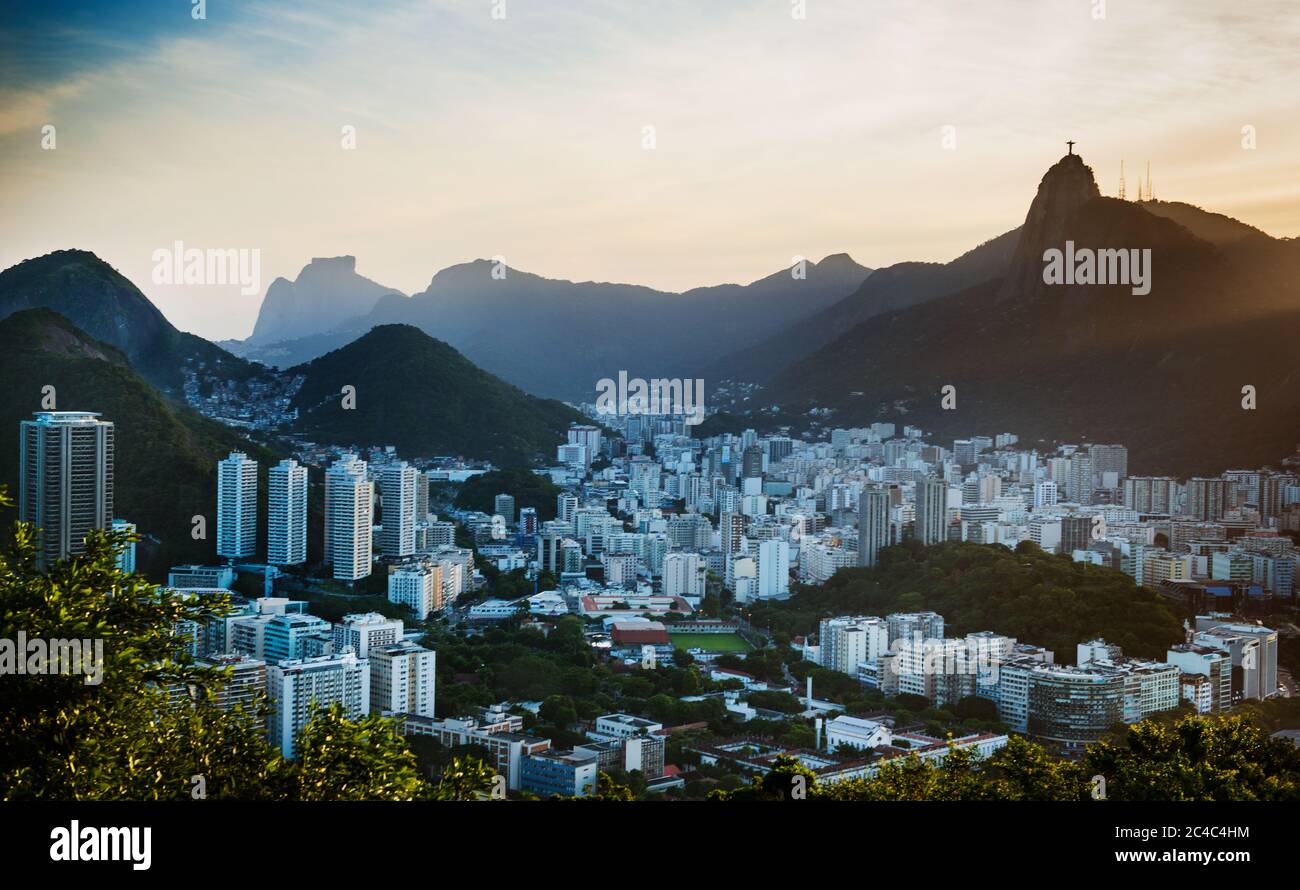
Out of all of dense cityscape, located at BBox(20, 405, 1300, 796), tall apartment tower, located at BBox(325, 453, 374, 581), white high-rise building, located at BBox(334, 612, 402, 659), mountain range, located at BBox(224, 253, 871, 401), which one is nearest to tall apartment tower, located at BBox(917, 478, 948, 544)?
dense cityscape, located at BBox(20, 405, 1300, 796)

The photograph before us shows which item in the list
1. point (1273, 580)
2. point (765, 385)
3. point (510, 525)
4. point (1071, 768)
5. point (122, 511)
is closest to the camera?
point (1071, 768)

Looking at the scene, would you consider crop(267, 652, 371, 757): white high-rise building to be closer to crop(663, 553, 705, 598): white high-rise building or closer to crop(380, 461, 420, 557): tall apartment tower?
crop(663, 553, 705, 598): white high-rise building

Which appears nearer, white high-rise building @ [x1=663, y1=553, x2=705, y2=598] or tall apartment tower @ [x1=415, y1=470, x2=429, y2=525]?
white high-rise building @ [x1=663, y1=553, x2=705, y2=598]

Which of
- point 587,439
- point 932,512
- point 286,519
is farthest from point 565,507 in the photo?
point 587,439

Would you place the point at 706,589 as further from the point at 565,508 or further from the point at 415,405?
the point at 415,405
